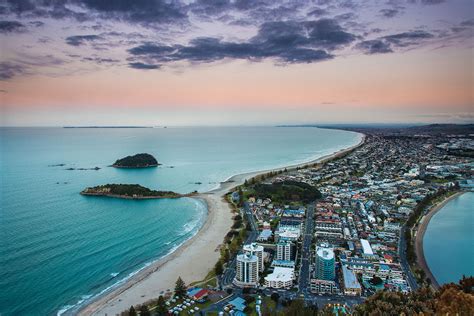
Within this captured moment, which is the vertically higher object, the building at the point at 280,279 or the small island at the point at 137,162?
the small island at the point at 137,162

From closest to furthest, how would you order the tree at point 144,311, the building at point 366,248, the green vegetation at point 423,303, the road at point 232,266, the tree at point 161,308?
the green vegetation at point 423,303
the tree at point 144,311
the tree at point 161,308
the road at point 232,266
the building at point 366,248

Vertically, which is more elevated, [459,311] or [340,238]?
[459,311]

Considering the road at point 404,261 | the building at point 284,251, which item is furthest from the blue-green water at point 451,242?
the building at point 284,251

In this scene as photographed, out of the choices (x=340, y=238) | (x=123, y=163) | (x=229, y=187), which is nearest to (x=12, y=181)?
(x=123, y=163)

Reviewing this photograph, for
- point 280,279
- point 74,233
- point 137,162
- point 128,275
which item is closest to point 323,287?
point 280,279

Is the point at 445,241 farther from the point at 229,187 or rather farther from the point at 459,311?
the point at 229,187

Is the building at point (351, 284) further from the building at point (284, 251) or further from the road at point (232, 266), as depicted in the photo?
the road at point (232, 266)

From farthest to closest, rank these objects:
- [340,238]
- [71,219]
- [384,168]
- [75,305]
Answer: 1. [384,168]
2. [71,219]
3. [340,238]
4. [75,305]
